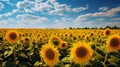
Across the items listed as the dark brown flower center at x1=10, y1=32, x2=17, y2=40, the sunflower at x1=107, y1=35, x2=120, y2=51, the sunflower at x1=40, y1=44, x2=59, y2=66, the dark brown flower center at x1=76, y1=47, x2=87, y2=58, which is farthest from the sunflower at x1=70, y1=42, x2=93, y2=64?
the dark brown flower center at x1=10, y1=32, x2=17, y2=40

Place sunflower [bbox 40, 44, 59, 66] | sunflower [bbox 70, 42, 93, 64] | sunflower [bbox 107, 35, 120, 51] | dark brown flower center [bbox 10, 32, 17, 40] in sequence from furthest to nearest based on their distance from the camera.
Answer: dark brown flower center [bbox 10, 32, 17, 40] < sunflower [bbox 107, 35, 120, 51] < sunflower [bbox 40, 44, 59, 66] < sunflower [bbox 70, 42, 93, 64]

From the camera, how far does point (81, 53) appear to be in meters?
4.33


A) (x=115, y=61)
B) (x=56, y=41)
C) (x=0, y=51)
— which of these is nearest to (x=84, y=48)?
(x=115, y=61)

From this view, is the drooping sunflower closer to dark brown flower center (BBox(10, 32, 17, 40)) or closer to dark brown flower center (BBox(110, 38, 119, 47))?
dark brown flower center (BBox(110, 38, 119, 47))

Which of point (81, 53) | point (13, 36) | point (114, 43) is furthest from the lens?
point (13, 36)

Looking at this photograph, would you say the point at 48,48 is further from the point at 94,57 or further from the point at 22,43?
the point at 22,43

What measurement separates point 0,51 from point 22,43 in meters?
0.99

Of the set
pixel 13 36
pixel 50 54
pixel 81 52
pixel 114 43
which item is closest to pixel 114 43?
pixel 114 43

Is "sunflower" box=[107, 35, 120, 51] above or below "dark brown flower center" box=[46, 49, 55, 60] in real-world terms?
above

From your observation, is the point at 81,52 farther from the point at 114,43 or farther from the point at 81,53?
the point at 114,43

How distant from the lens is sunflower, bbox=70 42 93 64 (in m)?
4.26

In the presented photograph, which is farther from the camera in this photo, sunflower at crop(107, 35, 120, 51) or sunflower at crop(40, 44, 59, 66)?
sunflower at crop(107, 35, 120, 51)

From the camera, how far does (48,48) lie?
461 cm

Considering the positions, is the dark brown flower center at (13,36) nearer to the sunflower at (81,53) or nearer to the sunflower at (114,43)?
the sunflower at (114,43)
